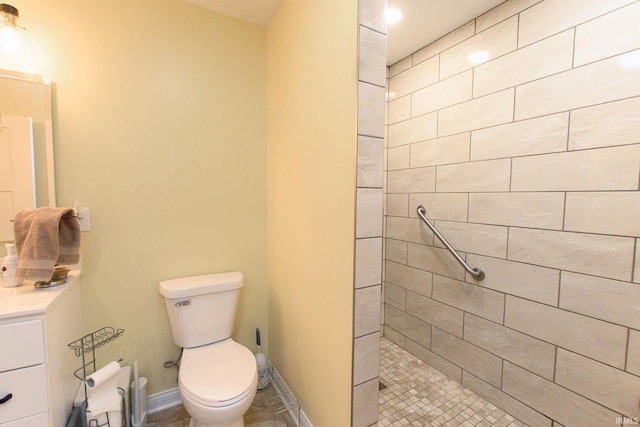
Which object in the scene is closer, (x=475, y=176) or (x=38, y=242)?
(x=38, y=242)

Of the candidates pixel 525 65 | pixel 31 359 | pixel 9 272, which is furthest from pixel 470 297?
pixel 9 272

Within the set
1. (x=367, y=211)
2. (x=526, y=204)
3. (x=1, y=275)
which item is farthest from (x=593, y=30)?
(x=1, y=275)

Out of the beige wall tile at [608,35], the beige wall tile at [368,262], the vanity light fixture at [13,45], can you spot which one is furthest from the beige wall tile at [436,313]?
the vanity light fixture at [13,45]

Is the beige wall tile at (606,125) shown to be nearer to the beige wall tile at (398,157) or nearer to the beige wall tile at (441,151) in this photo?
the beige wall tile at (441,151)

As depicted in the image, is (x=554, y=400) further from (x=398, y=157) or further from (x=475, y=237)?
(x=398, y=157)

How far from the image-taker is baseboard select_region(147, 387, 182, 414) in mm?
1606

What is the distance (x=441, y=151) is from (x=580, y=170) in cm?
78

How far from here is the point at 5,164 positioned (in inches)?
50.1

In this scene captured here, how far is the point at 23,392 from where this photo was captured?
947 mm

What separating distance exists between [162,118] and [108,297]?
106 cm

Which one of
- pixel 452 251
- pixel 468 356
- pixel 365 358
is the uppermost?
pixel 452 251

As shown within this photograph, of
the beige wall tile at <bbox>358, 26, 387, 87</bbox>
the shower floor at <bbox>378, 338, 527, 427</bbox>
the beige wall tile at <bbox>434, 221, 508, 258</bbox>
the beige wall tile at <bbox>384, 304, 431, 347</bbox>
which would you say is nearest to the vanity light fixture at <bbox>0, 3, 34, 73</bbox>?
the beige wall tile at <bbox>358, 26, 387, 87</bbox>

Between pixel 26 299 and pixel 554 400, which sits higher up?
pixel 26 299

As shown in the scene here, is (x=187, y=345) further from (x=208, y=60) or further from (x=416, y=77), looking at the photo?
(x=416, y=77)
